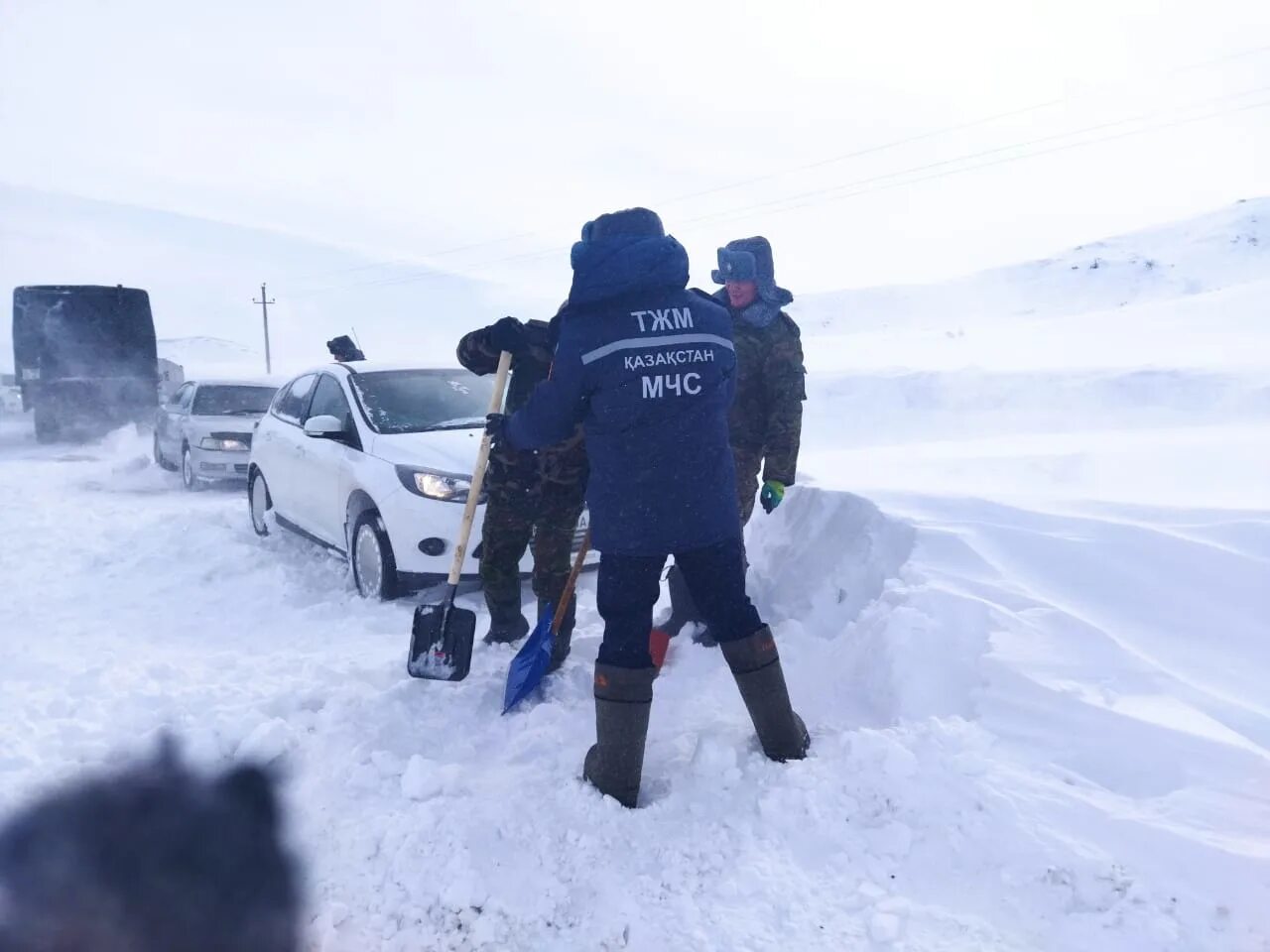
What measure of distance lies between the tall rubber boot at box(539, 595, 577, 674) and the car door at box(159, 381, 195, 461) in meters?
9.20

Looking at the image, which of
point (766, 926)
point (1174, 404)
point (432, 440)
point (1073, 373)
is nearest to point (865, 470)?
point (432, 440)

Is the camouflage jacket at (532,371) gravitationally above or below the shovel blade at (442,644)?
above

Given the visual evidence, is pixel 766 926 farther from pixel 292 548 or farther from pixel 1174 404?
pixel 1174 404

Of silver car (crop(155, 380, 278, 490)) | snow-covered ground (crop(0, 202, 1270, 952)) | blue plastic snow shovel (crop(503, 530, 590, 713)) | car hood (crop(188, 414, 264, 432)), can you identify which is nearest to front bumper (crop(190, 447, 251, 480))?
silver car (crop(155, 380, 278, 490))

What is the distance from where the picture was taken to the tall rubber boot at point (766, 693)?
9.49 feet

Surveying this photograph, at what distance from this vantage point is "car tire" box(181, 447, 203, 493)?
11.1m

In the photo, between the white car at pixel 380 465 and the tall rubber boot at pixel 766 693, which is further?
the white car at pixel 380 465

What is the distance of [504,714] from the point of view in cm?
350

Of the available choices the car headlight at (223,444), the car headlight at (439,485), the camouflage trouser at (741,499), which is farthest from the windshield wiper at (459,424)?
the car headlight at (223,444)

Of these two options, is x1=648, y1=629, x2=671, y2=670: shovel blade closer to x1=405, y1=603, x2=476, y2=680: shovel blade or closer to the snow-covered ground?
the snow-covered ground

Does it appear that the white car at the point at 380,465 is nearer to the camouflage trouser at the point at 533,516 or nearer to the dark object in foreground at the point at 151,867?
the camouflage trouser at the point at 533,516

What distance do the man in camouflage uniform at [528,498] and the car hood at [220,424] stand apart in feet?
26.5

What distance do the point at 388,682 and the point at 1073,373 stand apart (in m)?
10.8

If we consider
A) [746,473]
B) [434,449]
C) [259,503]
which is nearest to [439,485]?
[434,449]
